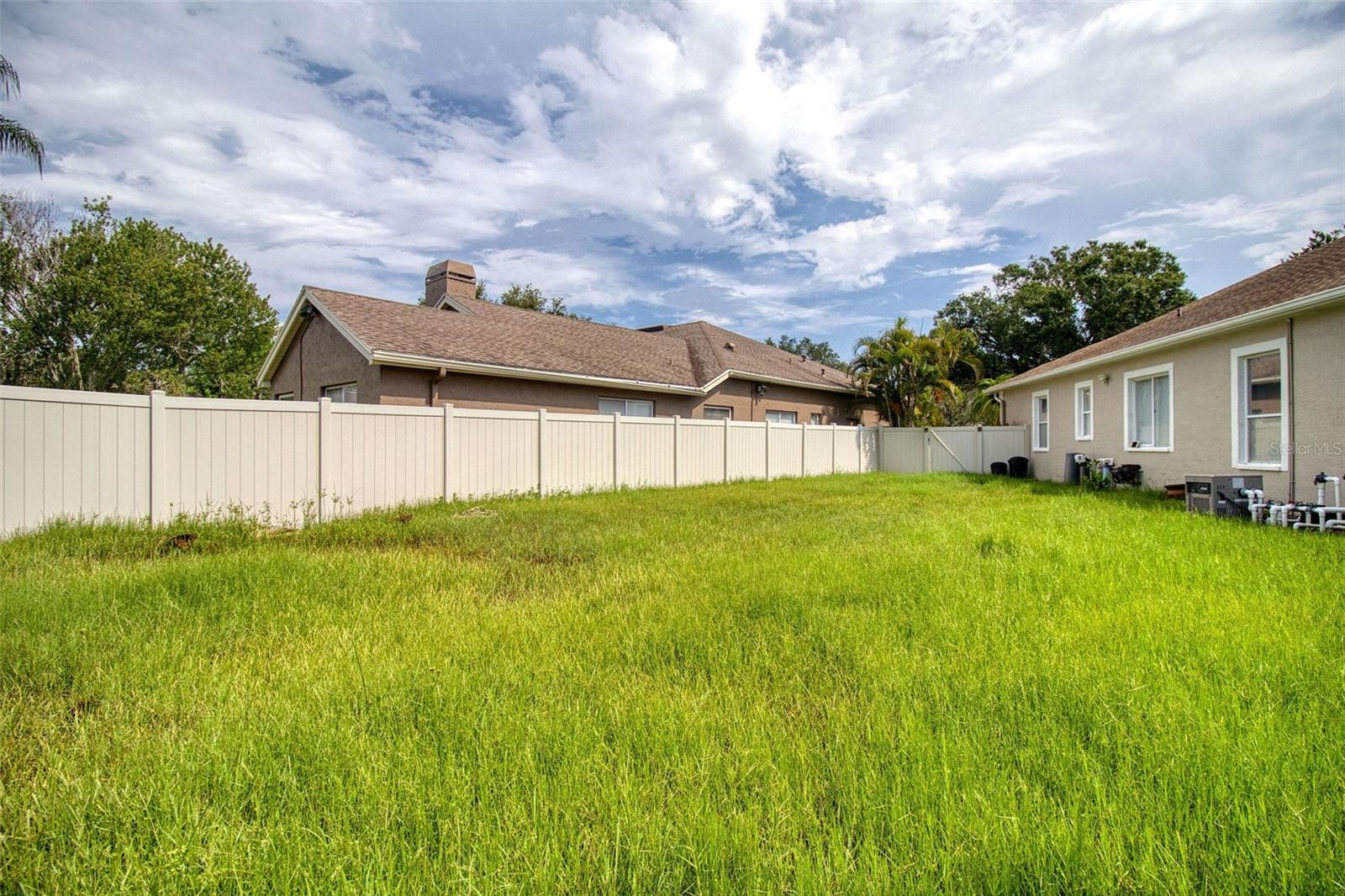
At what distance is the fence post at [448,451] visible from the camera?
10.2 metres

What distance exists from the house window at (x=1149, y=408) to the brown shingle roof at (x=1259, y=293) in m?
0.75

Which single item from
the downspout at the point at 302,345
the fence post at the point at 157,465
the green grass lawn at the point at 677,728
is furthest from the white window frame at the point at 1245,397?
the downspout at the point at 302,345

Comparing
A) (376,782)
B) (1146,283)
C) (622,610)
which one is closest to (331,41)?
(622,610)

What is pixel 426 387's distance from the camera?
503 inches

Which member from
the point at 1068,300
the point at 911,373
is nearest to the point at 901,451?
the point at 911,373

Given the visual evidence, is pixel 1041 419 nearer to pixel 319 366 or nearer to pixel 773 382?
pixel 773 382

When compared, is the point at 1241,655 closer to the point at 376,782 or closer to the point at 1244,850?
the point at 1244,850

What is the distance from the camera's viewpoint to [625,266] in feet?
104

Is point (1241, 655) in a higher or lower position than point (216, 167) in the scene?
lower

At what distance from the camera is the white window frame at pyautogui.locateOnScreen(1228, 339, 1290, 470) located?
27.6ft

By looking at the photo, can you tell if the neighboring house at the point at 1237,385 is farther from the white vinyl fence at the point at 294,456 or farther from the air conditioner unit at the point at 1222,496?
the white vinyl fence at the point at 294,456

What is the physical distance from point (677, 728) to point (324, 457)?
817 cm

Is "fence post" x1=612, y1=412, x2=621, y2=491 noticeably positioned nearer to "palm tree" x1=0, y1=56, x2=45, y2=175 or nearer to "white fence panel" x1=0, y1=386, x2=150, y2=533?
"white fence panel" x1=0, y1=386, x2=150, y2=533

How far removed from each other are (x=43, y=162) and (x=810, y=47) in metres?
14.1
